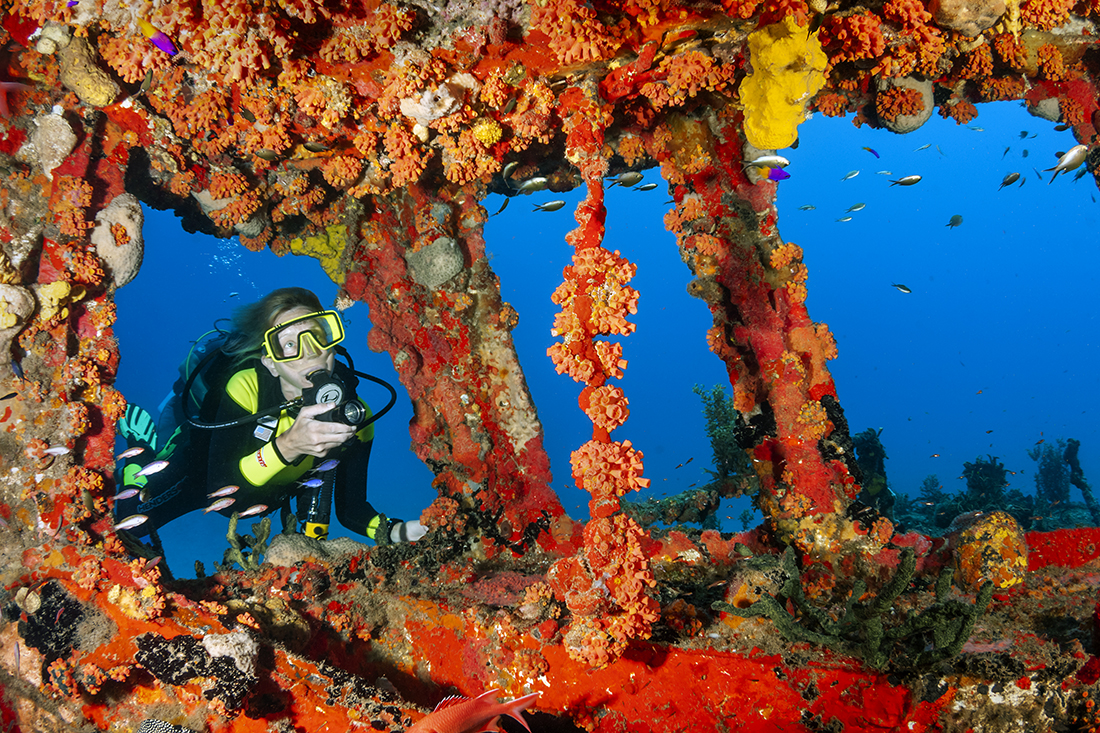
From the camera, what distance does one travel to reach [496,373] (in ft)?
18.5

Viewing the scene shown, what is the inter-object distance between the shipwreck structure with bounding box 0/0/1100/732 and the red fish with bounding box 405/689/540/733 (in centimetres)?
48

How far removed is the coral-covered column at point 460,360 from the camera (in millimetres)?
5488

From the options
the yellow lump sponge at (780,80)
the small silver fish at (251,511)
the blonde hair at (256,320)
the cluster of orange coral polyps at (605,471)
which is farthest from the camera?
the blonde hair at (256,320)

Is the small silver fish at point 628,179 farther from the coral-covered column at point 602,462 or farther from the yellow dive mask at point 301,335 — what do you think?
the yellow dive mask at point 301,335

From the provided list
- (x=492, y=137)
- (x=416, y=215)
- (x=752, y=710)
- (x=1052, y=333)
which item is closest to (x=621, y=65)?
(x=492, y=137)

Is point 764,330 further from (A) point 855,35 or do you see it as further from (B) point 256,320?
(B) point 256,320

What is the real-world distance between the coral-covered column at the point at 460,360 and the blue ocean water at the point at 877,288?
76.4m

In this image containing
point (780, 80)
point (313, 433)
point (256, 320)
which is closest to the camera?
point (780, 80)

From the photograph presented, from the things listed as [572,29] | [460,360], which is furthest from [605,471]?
[460,360]

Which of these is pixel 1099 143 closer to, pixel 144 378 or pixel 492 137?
pixel 492 137

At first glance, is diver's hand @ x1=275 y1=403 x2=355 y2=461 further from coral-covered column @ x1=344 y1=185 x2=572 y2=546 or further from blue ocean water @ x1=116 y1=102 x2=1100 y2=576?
blue ocean water @ x1=116 y1=102 x2=1100 y2=576

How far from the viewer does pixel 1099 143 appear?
512 cm

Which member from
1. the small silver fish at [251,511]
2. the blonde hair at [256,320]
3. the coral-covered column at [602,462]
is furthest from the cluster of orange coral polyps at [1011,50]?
the small silver fish at [251,511]

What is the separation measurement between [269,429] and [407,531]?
8.03 feet
